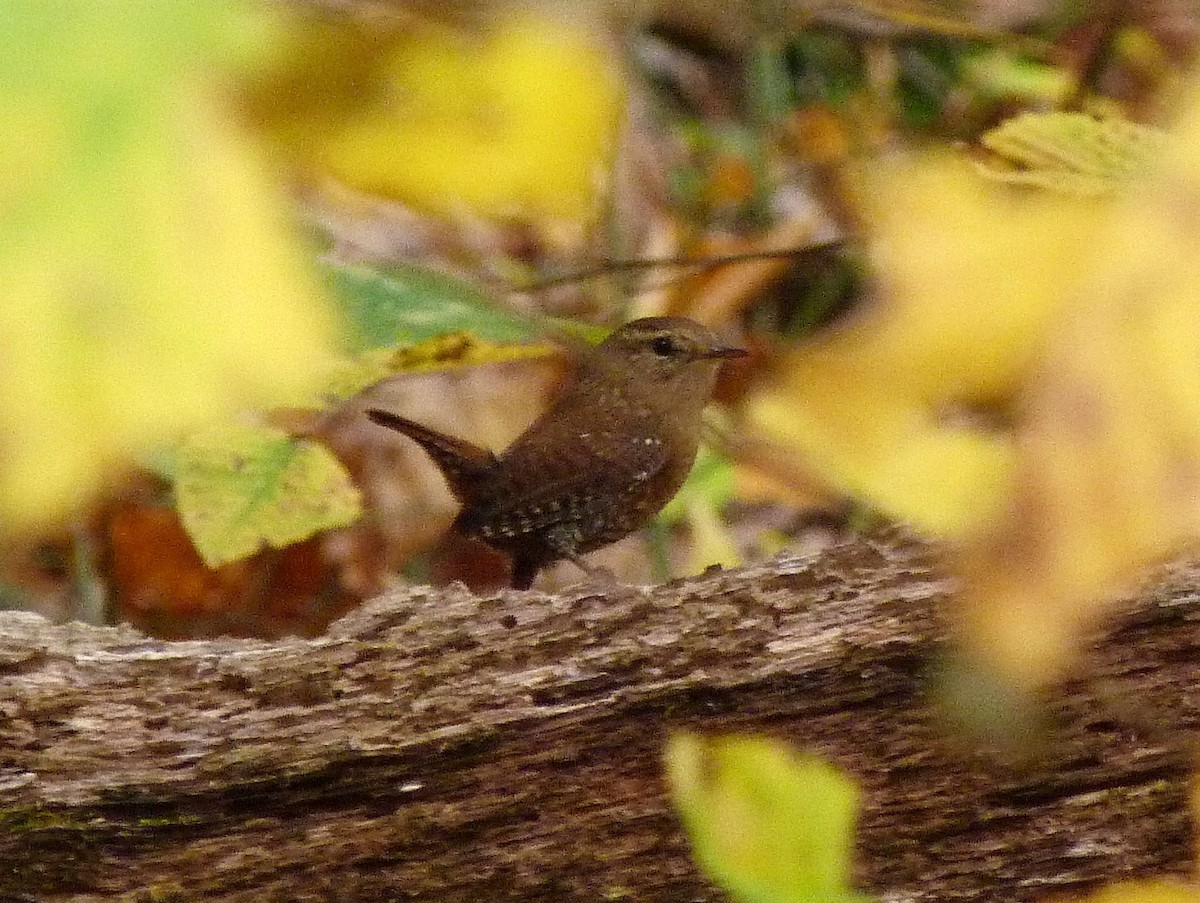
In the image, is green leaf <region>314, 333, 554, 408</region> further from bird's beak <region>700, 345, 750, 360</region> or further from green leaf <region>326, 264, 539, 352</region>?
bird's beak <region>700, 345, 750, 360</region>

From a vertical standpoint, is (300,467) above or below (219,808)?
above

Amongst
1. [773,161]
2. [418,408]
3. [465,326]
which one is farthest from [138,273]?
[773,161]

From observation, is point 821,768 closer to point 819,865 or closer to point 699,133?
point 819,865

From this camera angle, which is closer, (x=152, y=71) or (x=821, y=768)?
(x=152, y=71)

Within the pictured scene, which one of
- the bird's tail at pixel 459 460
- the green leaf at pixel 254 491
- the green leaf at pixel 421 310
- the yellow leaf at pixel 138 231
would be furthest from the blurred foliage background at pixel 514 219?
the bird's tail at pixel 459 460

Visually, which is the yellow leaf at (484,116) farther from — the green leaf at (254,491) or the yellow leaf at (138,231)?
the green leaf at (254,491)

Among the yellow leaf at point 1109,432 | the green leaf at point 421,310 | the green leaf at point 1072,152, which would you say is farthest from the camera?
the green leaf at point 421,310

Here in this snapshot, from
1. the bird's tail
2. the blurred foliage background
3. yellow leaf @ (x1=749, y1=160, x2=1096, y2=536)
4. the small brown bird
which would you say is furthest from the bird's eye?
yellow leaf @ (x1=749, y1=160, x2=1096, y2=536)
